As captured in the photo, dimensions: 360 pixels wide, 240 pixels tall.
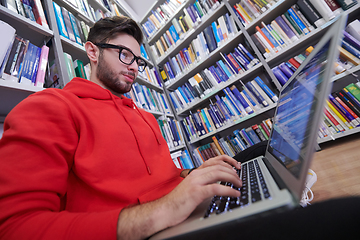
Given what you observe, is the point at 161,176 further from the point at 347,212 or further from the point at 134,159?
the point at 347,212

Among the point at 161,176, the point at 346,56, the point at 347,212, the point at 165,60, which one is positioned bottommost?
the point at 347,212

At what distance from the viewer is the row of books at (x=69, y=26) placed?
1.02 meters

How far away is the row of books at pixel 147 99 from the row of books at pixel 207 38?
25.2 inches

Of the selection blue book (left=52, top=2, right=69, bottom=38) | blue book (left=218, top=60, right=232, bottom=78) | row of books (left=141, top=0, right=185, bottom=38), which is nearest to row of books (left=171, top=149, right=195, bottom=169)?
blue book (left=218, top=60, right=232, bottom=78)

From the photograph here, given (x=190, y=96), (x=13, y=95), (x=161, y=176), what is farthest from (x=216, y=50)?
(x=13, y=95)

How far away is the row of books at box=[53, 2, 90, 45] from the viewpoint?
102 cm

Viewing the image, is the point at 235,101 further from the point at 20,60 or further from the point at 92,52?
the point at 20,60

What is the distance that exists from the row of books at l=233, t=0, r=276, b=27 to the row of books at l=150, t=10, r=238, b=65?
3.7 inches

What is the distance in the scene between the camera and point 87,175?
469 millimetres

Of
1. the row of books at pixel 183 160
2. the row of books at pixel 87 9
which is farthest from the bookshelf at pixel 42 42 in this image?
the row of books at pixel 183 160

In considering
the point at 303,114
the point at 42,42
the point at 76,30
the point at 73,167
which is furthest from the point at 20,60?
the point at 303,114

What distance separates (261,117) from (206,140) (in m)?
0.77

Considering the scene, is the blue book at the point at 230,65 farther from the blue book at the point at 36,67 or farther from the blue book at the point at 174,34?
the blue book at the point at 36,67

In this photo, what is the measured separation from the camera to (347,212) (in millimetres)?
230
